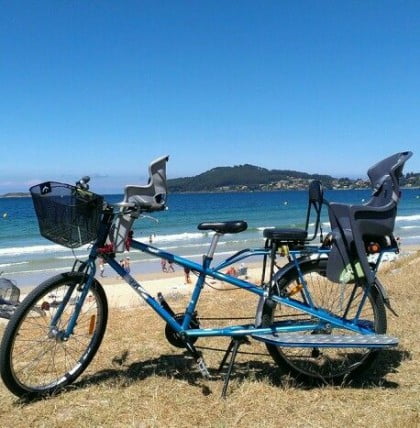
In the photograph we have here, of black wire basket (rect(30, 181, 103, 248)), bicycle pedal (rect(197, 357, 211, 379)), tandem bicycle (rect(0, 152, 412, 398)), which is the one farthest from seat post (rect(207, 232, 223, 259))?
black wire basket (rect(30, 181, 103, 248))

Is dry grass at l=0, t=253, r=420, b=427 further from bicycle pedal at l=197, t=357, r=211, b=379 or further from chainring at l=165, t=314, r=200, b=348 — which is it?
chainring at l=165, t=314, r=200, b=348

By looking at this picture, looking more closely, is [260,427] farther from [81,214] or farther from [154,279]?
[154,279]

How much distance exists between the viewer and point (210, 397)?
355 centimetres

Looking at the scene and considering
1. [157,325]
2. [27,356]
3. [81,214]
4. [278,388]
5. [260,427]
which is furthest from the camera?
[157,325]

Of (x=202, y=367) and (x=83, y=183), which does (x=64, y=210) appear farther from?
(x=202, y=367)

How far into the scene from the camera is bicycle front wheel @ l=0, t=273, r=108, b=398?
3502 millimetres

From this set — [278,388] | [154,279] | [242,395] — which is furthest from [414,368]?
[154,279]

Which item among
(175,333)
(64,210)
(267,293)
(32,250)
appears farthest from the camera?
(32,250)

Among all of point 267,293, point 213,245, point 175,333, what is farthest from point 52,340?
point 267,293

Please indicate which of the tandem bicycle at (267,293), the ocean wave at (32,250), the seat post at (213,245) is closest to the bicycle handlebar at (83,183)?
the tandem bicycle at (267,293)

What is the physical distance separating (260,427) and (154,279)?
17.9 metres

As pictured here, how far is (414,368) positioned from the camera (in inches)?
157

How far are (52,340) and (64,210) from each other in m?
1.08

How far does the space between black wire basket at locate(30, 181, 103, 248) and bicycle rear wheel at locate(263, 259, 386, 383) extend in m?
1.45
